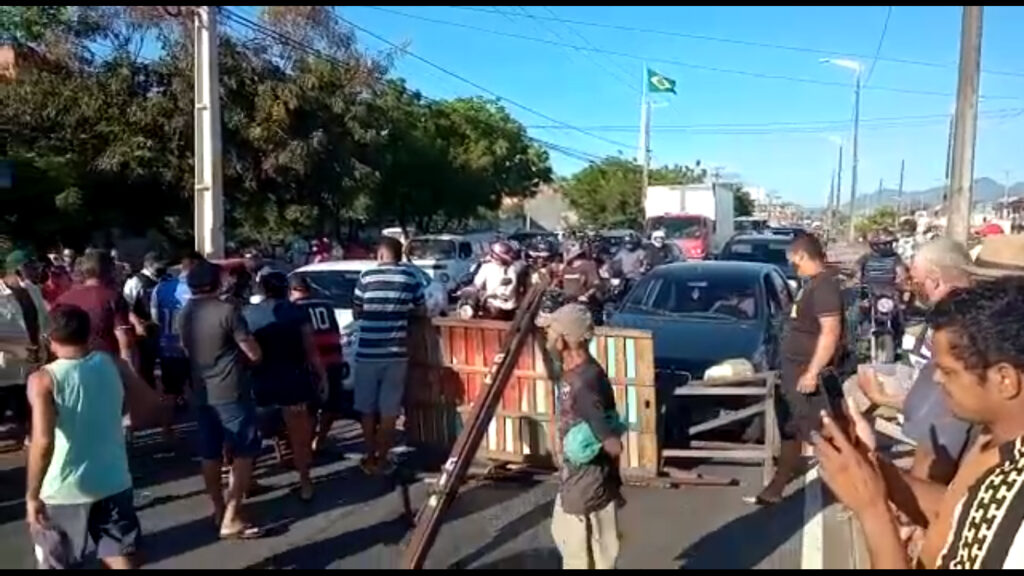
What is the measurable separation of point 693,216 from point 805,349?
26816mm

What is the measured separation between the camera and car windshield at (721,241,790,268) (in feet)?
66.9

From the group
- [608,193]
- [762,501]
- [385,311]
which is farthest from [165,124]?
[608,193]

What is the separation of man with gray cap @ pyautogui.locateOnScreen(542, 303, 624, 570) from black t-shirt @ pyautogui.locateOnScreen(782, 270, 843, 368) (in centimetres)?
243

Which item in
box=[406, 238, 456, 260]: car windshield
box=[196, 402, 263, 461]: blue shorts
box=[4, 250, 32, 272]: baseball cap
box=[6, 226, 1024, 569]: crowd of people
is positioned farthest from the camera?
box=[406, 238, 456, 260]: car windshield

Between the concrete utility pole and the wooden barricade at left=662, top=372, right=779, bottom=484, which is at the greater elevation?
the concrete utility pole

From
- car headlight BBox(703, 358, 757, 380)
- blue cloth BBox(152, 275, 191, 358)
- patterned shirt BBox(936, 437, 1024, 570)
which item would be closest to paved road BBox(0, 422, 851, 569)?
car headlight BBox(703, 358, 757, 380)

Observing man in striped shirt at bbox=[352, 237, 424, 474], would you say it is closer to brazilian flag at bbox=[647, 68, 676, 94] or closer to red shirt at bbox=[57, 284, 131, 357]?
red shirt at bbox=[57, 284, 131, 357]

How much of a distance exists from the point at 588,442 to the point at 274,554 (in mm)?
2336

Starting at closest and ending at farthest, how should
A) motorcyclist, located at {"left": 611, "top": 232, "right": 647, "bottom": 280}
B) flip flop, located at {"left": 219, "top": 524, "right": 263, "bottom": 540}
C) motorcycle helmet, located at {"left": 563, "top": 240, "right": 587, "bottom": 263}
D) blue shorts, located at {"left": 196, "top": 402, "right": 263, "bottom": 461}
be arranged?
blue shorts, located at {"left": 196, "top": 402, "right": 263, "bottom": 461} → flip flop, located at {"left": 219, "top": 524, "right": 263, "bottom": 540} → motorcycle helmet, located at {"left": 563, "top": 240, "right": 587, "bottom": 263} → motorcyclist, located at {"left": 611, "top": 232, "right": 647, "bottom": 280}

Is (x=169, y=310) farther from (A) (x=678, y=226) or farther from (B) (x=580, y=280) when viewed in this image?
(A) (x=678, y=226)

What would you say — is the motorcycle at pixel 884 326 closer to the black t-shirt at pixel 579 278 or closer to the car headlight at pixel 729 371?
the black t-shirt at pixel 579 278

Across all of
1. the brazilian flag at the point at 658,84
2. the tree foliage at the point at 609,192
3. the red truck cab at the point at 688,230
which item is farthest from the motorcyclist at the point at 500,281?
the tree foliage at the point at 609,192

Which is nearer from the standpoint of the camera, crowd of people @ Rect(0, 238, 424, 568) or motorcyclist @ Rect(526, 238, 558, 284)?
crowd of people @ Rect(0, 238, 424, 568)

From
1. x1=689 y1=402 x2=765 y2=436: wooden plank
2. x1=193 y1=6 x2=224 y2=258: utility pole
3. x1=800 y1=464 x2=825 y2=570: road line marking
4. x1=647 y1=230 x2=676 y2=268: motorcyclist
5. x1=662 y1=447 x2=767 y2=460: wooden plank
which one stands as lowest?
x1=800 y1=464 x2=825 y2=570: road line marking
